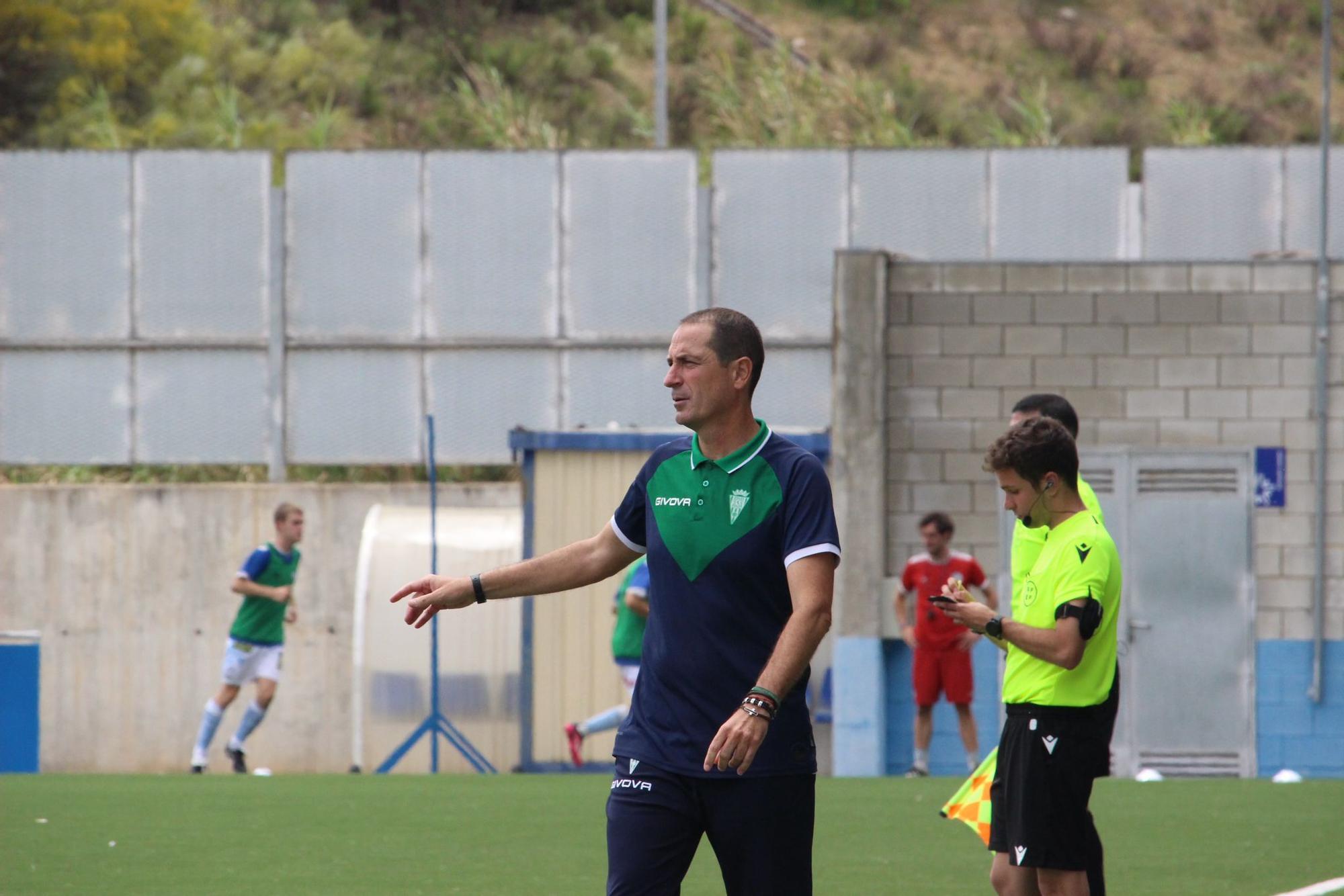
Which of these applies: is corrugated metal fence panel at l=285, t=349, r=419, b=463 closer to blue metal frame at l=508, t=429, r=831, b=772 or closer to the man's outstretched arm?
blue metal frame at l=508, t=429, r=831, b=772

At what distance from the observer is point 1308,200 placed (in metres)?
22.0

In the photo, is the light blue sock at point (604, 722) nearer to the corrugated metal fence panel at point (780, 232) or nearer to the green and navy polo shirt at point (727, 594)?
the corrugated metal fence panel at point (780, 232)

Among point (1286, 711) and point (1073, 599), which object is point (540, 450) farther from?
point (1073, 599)

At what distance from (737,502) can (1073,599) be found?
1.47 meters

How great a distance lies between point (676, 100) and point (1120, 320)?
32.7m

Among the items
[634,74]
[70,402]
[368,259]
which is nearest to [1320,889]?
[368,259]

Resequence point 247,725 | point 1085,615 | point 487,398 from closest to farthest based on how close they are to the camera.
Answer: point 1085,615 < point 247,725 < point 487,398

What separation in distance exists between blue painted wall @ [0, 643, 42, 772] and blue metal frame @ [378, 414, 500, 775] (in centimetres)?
300

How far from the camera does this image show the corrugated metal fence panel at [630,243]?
872 inches

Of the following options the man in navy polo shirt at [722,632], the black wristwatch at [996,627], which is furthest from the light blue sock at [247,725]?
the man in navy polo shirt at [722,632]

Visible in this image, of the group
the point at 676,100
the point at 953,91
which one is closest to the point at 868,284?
the point at 676,100

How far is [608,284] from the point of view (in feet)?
73.1

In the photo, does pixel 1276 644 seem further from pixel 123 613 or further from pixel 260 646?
pixel 123 613

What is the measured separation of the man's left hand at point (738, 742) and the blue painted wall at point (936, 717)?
12.2 metres
